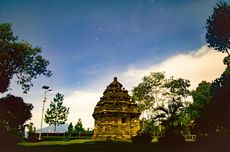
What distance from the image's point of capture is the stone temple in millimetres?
54156

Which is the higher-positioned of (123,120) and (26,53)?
(26,53)

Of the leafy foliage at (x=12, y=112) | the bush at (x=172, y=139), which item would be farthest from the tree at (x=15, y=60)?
the bush at (x=172, y=139)

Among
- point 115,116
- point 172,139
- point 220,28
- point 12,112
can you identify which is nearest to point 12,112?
point 12,112

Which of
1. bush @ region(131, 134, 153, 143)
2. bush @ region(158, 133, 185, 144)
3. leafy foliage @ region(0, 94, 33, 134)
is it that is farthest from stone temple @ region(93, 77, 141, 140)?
bush @ region(158, 133, 185, 144)

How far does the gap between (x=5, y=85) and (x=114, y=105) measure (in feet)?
82.1

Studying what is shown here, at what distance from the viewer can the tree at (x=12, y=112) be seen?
37656 millimetres

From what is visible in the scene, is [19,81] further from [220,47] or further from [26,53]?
[220,47]

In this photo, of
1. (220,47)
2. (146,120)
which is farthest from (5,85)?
(146,120)

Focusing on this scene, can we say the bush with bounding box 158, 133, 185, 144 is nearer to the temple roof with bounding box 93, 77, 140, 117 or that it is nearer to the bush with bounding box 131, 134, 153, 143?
the bush with bounding box 131, 134, 153, 143

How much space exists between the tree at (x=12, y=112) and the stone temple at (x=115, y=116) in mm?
18509

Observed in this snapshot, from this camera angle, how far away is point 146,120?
72.7 m

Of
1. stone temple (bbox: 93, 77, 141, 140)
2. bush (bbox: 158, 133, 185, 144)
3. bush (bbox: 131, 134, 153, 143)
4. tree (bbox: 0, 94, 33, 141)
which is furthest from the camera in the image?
stone temple (bbox: 93, 77, 141, 140)

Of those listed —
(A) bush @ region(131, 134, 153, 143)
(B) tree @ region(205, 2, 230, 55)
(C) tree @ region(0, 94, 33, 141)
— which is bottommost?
(A) bush @ region(131, 134, 153, 143)

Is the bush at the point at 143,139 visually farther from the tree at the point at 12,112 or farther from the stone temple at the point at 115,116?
the tree at the point at 12,112
